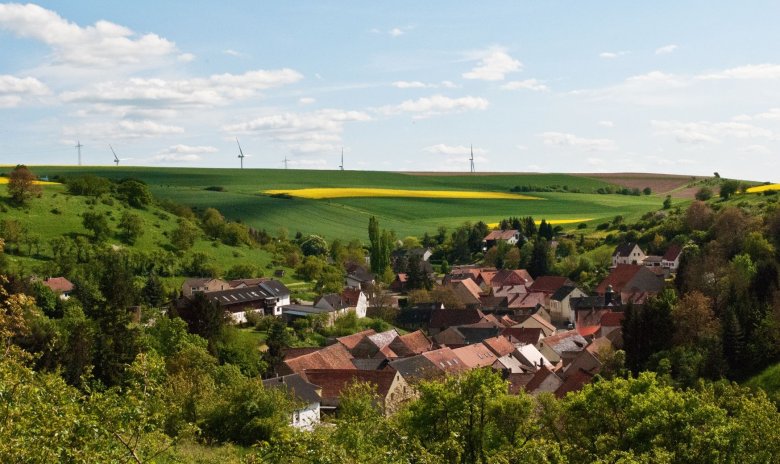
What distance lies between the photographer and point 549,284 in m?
106

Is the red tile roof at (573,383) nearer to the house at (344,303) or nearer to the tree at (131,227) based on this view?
the house at (344,303)

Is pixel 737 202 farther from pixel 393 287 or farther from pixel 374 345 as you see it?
pixel 374 345

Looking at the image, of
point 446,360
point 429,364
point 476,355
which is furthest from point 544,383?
point 476,355

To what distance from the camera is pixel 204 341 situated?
59.1 m

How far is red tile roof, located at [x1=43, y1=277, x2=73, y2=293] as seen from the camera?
79.4 meters

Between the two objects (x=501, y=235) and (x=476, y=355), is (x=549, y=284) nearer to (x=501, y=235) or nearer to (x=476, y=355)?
(x=501, y=235)

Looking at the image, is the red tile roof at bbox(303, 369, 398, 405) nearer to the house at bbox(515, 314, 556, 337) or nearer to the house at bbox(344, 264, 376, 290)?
the house at bbox(515, 314, 556, 337)

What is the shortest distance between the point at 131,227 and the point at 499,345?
4852cm

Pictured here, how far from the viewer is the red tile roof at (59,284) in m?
79.4

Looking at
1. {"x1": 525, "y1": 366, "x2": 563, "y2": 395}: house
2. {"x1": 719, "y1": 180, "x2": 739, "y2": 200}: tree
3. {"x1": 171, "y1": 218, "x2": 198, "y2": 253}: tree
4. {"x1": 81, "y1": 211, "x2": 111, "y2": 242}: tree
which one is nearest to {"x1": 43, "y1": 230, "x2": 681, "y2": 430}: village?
{"x1": 525, "y1": 366, "x2": 563, "y2": 395}: house

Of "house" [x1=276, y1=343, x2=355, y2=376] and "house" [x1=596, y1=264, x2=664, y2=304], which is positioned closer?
"house" [x1=276, y1=343, x2=355, y2=376]

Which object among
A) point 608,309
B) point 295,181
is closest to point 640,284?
point 608,309

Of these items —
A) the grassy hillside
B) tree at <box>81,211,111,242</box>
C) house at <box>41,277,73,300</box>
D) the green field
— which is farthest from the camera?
the green field

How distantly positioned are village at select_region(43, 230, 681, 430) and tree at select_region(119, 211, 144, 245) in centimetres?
1199
